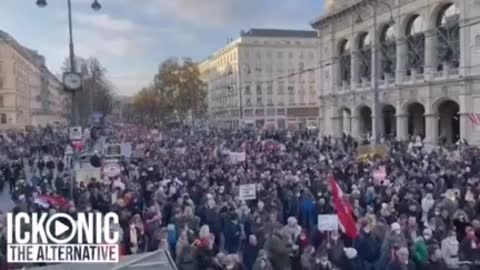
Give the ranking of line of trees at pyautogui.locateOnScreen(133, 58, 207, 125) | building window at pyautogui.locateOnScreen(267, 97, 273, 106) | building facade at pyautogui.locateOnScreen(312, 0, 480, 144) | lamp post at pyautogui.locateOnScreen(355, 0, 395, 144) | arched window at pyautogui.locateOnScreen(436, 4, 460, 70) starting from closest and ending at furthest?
1. lamp post at pyautogui.locateOnScreen(355, 0, 395, 144)
2. building facade at pyautogui.locateOnScreen(312, 0, 480, 144)
3. arched window at pyautogui.locateOnScreen(436, 4, 460, 70)
4. line of trees at pyautogui.locateOnScreen(133, 58, 207, 125)
5. building window at pyautogui.locateOnScreen(267, 97, 273, 106)

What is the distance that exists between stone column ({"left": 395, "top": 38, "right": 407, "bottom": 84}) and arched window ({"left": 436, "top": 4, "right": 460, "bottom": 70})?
4.06 meters

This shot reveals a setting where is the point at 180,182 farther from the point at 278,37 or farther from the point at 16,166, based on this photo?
the point at 278,37

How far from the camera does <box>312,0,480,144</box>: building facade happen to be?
1560 inches

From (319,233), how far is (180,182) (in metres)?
8.47

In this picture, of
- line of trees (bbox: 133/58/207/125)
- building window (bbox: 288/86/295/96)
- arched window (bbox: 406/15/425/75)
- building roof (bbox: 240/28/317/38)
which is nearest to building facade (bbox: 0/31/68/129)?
line of trees (bbox: 133/58/207/125)

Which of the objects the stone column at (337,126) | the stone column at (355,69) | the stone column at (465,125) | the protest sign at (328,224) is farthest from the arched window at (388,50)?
the protest sign at (328,224)

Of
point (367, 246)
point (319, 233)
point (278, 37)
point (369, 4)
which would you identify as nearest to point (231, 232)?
point (319, 233)

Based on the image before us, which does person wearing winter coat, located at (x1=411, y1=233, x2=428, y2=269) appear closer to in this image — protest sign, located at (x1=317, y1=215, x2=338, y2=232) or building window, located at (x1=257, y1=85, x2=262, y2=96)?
protest sign, located at (x1=317, y1=215, x2=338, y2=232)

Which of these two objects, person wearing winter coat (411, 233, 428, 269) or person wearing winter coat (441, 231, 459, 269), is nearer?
person wearing winter coat (411, 233, 428, 269)

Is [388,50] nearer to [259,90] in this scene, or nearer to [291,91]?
[259,90]

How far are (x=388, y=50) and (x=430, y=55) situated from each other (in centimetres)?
683

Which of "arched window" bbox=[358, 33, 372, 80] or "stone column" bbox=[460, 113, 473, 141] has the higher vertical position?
"arched window" bbox=[358, 33, 372, 80]

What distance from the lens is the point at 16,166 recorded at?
2825cm

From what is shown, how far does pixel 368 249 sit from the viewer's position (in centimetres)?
1054
